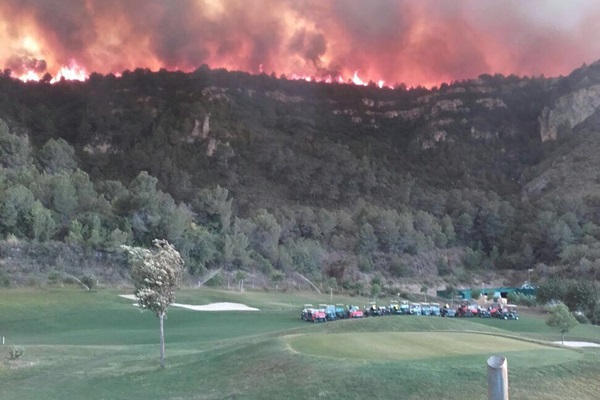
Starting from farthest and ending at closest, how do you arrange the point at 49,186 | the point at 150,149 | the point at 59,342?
1. the point at 150,149
2. the point at 49,186
3. the point at 59,342

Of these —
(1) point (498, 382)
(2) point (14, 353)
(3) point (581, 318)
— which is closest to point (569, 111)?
(3) point (581, 318)

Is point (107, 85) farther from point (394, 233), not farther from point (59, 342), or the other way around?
point (59, 342)

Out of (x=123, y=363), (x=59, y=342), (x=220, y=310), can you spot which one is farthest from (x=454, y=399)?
(x=220, y=310)

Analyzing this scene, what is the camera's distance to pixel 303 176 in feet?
445

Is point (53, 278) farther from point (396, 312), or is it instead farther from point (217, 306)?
point (396, 312)

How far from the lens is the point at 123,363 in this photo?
80.6 feet

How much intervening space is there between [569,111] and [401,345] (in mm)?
151391

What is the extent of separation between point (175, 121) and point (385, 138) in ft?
195

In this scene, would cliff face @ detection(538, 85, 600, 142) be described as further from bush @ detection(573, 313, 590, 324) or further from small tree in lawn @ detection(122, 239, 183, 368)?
small tree in lawn @ detection(122, 239, 183, 368)

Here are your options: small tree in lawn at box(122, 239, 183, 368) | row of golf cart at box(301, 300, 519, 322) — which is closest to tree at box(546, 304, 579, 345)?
row of golf cart at box(301, 300, 519, 322)

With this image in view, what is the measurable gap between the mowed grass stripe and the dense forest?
4621 cm

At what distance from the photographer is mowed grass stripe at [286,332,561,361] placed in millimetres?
19875

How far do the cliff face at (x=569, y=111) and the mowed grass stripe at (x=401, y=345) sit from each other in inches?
5647

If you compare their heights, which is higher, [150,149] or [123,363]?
[150,149]
